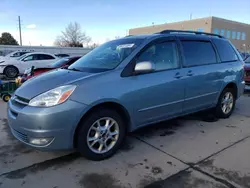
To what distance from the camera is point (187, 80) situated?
3857 millimetres

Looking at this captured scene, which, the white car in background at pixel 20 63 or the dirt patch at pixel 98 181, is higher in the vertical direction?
the white car in background at pixel 20 63

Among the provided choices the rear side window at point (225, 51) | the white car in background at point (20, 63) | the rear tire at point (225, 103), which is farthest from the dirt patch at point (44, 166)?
the white car in background at point (20, 63)

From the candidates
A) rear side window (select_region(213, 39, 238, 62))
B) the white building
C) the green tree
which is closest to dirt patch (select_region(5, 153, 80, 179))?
rear side window (select_region(213, 39, 238, 62))

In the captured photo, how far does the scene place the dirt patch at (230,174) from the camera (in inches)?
102

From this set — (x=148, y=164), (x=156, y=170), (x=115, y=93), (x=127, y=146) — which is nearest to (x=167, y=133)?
(x=127, y=146)

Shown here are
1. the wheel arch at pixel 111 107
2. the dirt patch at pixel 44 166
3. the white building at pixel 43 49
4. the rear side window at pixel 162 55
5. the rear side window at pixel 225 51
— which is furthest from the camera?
the white building at pixel 43 49

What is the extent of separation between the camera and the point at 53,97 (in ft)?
8.91

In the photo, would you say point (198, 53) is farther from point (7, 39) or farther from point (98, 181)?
point (7, 39)

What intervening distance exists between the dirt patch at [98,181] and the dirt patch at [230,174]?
3.92ft

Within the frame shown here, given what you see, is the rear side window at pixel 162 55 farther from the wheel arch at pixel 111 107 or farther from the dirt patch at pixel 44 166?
the dirt patch at pixel 44 166

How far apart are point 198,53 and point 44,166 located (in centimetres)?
321

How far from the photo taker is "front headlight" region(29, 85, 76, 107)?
2685 mm

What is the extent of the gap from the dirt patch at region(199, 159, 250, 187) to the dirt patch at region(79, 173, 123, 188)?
1196 millimetres

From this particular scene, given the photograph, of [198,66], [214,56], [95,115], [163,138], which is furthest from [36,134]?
[214,56]
